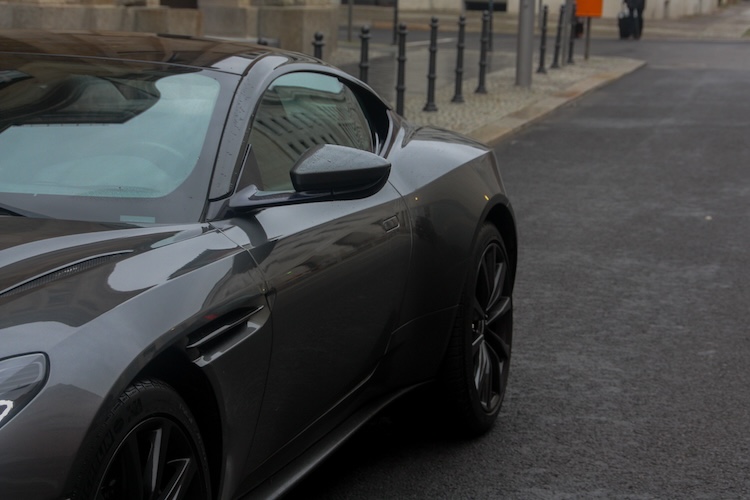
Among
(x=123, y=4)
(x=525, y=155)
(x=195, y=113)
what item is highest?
(x=195, y=113)

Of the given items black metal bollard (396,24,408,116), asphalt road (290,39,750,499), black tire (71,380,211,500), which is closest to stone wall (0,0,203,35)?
black metal bollard (396,24,408,116)

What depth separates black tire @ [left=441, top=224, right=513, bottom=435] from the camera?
13.7 ft

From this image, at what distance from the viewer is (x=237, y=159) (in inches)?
125

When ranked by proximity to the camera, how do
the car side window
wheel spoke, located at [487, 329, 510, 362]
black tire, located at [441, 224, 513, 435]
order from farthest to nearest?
wheel spoke, located at [487, 329, 510, 362], black tire, located at [441, 224, 513, 435], the car side window

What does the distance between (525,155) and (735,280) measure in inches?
225

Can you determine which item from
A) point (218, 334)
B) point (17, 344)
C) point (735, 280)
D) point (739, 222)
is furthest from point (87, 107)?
point (739, 222)

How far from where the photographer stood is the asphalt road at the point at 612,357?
4.05 metres

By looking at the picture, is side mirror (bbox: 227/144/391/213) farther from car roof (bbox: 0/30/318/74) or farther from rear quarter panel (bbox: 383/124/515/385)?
rear quarter panel (bbox: 383/124/515/385)

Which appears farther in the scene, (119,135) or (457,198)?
(457,198)

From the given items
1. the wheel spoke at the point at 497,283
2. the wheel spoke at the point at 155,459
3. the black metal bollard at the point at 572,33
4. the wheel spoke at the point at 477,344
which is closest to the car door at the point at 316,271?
the wheel spoke at the point at 155,459

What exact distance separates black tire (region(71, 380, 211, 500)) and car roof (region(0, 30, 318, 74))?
4.21 feet

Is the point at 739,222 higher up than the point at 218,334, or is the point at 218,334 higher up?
the point at 218,334

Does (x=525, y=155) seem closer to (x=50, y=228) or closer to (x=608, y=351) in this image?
(x=608, y=351)

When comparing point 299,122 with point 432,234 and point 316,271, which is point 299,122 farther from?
point 316,271
